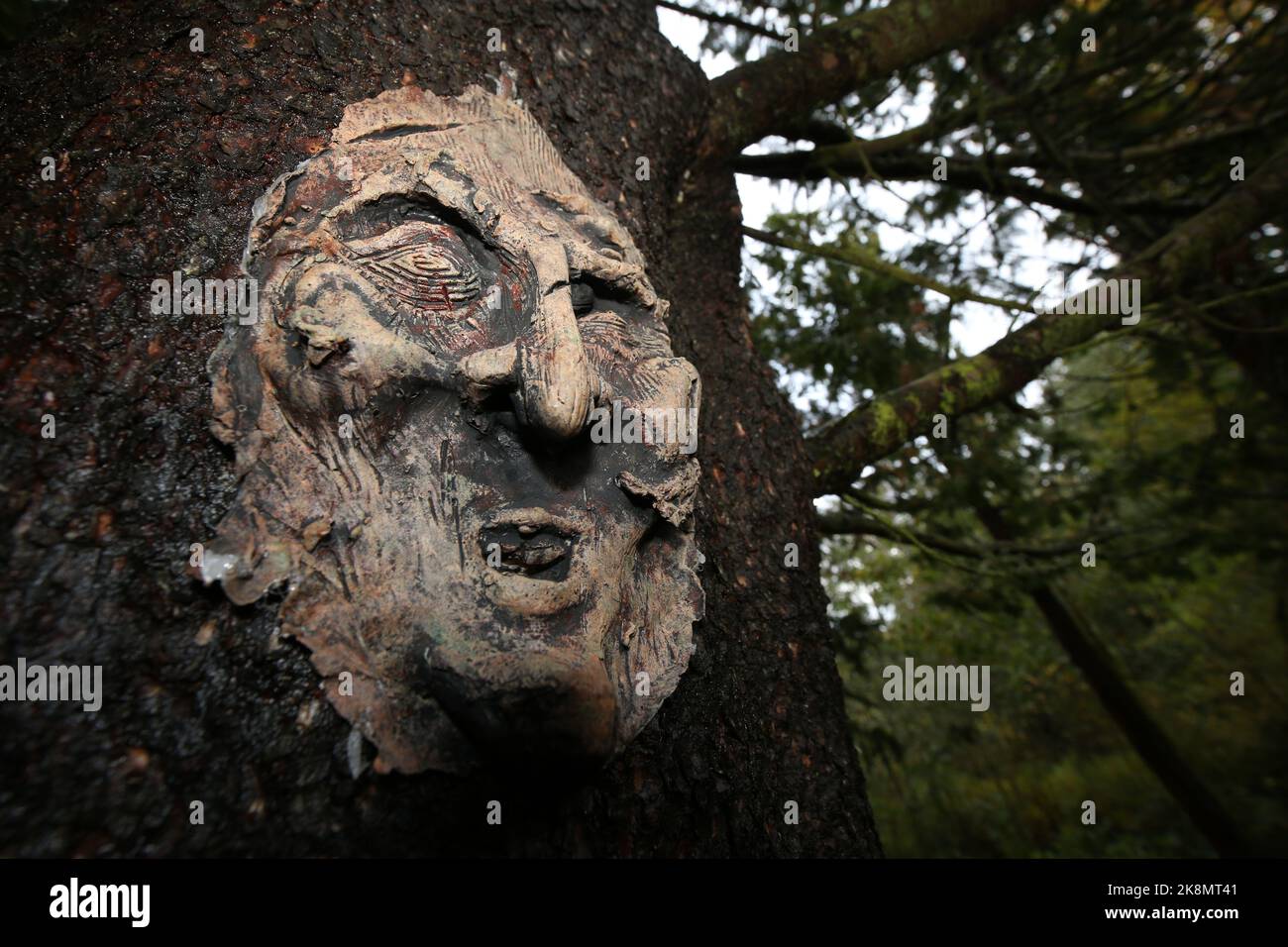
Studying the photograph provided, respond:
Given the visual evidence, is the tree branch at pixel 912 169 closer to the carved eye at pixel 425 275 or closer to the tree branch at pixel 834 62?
the tree branch at pixel 834 62

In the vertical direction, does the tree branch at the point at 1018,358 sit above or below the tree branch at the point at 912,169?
below

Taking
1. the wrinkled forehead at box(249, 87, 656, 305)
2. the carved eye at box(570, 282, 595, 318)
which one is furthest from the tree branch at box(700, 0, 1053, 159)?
the carved eye at box(570, 282, 595, 318)

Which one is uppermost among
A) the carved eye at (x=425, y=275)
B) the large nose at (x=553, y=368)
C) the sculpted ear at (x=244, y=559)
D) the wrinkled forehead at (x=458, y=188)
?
the wrinkled forehead at (x=458, y=188)

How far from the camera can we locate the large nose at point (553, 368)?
1.04 m

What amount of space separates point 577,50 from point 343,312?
105 cm

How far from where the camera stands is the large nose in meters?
1.04

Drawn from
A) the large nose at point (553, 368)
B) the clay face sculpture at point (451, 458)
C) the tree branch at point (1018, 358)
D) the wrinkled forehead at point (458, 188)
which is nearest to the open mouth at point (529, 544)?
the clay face sculpture at point (451, 458)

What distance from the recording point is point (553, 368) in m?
1.05

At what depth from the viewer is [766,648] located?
1481 mm

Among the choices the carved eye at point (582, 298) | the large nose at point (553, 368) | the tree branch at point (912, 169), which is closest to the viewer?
the large nose at point (553, 368)

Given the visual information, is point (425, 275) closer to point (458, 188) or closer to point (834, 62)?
point (458, 188)

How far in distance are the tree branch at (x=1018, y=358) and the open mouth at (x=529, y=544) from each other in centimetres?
A: 144

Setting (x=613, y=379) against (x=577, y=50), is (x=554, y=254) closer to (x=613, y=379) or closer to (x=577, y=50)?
(x=613, y=379)

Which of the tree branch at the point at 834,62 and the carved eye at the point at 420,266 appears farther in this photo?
the tree branch at the point at 834,62
